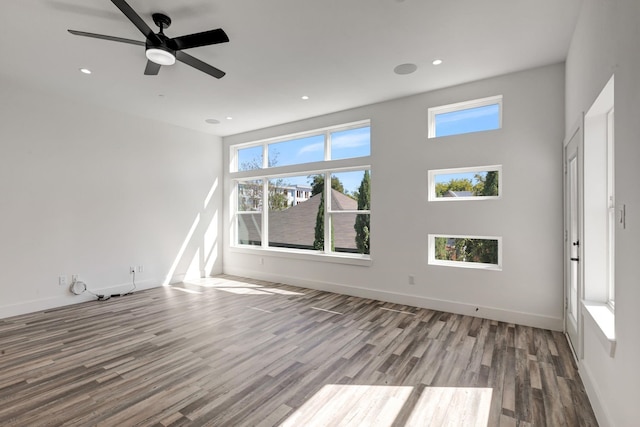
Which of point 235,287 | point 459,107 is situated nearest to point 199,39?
point 459,107

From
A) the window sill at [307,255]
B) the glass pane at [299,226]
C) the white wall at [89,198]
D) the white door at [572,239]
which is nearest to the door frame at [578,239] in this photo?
the white door at [572,239]

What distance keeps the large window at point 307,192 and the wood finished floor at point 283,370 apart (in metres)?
1.54

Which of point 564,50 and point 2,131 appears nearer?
point 564,50

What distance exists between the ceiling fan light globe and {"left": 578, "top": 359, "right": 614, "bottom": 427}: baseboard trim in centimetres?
409

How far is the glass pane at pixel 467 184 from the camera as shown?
3869mm

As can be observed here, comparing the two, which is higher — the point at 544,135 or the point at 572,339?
the point at 544,135

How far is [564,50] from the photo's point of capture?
3152 millimetres

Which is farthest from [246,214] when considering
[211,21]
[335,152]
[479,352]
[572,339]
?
[572,339]

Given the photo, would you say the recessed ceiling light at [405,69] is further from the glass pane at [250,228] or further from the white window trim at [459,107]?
the glass pane at [250,228]

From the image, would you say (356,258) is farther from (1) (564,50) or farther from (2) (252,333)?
(1) (564,50)

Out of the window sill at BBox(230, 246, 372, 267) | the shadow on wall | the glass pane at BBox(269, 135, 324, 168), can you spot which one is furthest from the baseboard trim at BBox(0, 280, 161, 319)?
the glass pane at BBox(269, 135, 324, 168)

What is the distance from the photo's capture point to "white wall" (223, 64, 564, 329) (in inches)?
137

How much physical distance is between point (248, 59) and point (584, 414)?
13.8 feet

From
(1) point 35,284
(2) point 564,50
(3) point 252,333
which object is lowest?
(3) point 252,333
